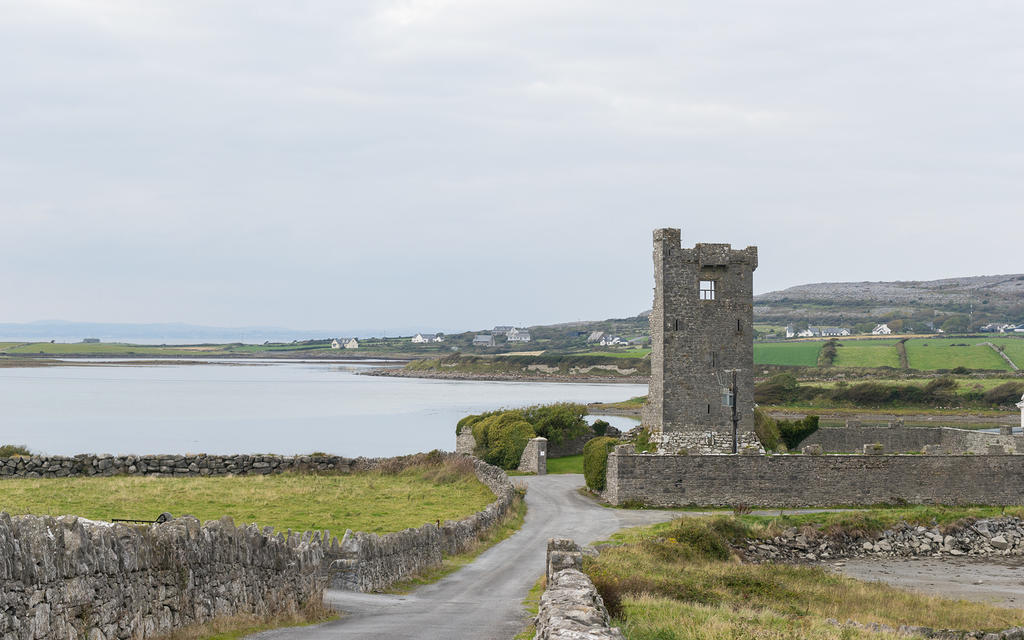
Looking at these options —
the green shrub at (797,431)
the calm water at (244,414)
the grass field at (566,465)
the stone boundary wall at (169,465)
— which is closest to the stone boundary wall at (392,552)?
the stone boundary wall at (169,465)

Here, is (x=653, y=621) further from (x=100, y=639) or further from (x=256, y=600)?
(x=100, y=639)

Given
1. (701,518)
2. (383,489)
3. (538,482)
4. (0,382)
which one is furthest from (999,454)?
(0,382)

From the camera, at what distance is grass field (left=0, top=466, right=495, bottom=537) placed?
2422cm

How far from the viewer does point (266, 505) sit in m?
27.4

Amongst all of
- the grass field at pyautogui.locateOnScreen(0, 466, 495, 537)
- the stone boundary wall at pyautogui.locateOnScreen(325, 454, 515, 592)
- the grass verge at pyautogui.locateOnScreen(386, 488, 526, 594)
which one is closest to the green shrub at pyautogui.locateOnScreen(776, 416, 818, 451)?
the grass verge at pyautogui.locateOnScreen(386, 488, 526, 594)

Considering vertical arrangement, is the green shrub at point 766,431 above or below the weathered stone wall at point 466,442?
above

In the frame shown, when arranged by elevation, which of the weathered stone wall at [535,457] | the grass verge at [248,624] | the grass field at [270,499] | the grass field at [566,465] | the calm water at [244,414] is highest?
the grass verge at [248,624]

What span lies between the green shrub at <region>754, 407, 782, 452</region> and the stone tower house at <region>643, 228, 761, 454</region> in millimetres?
2110

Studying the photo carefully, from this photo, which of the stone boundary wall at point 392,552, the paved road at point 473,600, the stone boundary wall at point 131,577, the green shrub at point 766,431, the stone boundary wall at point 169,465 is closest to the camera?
the stone boundary wall at point 131,577

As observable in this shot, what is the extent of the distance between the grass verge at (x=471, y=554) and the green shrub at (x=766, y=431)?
12498 millimetres

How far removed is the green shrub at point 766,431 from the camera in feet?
142

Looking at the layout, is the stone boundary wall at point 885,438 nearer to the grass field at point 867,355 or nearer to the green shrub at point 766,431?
the green shrub at point 766,431

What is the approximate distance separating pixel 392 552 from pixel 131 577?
8.34 metres

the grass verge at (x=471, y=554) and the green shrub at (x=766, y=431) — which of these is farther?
the green shrub at (x=766, y=431)
